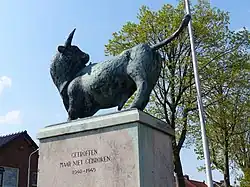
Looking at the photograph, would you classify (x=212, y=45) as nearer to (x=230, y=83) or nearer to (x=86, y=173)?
(x=230, y=83)

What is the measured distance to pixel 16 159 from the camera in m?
33.8

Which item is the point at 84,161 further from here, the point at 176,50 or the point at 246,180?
the point at 246,180

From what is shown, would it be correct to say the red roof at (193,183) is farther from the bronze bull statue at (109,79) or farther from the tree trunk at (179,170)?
the bronze bull statue at (109,79)

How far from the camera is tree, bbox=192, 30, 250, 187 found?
67.5 ft

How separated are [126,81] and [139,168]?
164 cm

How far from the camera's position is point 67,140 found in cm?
621

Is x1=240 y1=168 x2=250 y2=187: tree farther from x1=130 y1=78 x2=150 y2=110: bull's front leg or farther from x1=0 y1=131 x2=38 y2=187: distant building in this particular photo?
x1=130 y1=78 x2=150 y2=110: bull's front leg

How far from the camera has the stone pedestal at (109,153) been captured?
5508mm

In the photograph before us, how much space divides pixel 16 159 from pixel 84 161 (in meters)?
29.8

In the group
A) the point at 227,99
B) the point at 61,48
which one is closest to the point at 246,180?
the point at 227,99

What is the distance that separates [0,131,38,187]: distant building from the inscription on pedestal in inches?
1085

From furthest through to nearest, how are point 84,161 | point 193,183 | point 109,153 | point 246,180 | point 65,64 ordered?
point 193,183, point 246,180, point 65,64, point 84,161, point 109,153

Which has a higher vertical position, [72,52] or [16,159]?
[16,159]

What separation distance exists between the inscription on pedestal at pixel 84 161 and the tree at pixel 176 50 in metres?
13.6
